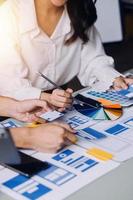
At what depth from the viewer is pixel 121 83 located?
1642mm

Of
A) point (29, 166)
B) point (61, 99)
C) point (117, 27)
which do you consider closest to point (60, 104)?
point (61, 99)

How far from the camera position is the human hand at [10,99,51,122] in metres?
1.39

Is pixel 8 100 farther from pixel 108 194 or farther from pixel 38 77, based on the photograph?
pixel 108 194

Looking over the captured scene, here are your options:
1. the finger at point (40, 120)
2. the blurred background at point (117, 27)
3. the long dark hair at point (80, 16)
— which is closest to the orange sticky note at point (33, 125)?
the finger at point (40, 120)

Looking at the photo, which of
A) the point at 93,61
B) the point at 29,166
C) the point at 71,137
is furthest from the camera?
the point at 93,61

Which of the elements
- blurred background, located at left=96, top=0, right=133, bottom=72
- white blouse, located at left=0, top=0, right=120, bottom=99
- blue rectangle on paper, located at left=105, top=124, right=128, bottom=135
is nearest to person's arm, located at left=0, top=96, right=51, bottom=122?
white blouse, located at left=0, top=0, right=120, bottom=99

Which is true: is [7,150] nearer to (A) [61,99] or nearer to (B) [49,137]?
(B) [49,137]

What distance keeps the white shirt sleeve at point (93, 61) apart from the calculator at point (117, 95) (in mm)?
191

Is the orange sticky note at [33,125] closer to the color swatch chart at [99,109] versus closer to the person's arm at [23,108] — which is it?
the person's arm at [23,108]

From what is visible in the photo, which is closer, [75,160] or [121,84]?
[75,160]

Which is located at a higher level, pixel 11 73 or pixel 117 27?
pixel 11 73

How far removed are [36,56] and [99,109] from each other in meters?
0.45

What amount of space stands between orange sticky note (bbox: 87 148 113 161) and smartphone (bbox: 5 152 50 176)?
0.13 metres

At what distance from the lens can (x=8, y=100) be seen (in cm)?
150
